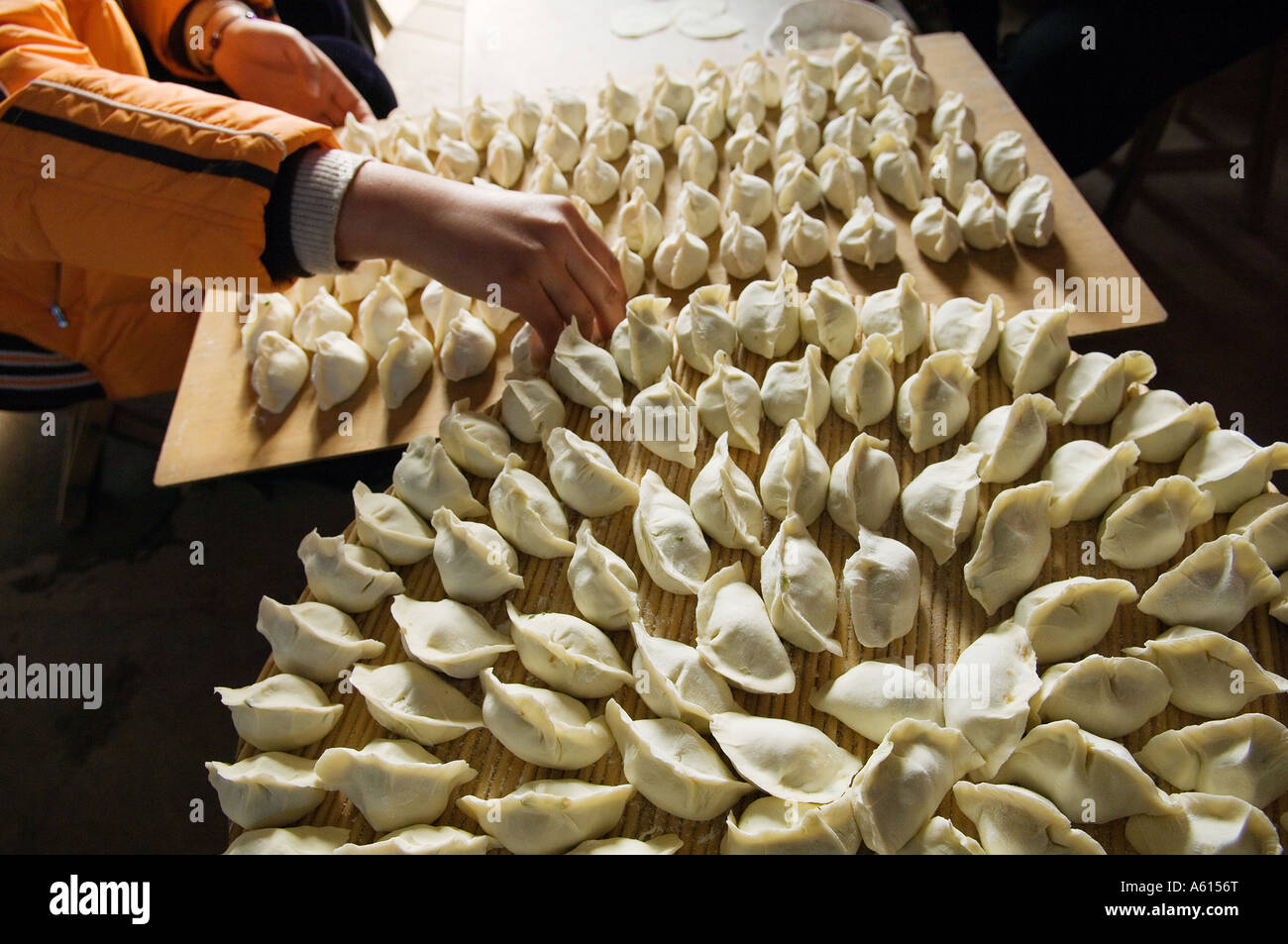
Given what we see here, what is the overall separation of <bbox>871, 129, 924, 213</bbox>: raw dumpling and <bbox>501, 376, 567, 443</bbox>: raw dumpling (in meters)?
0.82

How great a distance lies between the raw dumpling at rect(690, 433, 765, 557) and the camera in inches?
38.3

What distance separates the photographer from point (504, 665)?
92cm

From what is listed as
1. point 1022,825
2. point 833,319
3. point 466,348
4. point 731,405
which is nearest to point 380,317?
point 466,348

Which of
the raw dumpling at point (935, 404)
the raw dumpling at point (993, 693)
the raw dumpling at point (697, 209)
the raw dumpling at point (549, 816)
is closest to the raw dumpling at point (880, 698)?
the raw dumpling at point (993, 693)

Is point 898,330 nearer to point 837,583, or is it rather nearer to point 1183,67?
point 837,583

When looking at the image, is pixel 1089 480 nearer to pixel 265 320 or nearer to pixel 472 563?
pixel 472 563

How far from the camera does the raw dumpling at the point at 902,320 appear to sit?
3.79 ft

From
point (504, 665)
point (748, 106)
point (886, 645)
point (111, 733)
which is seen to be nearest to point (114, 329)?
point (111, 733)

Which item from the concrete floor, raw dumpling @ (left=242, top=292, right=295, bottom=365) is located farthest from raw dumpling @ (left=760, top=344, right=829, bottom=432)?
the concrete floor

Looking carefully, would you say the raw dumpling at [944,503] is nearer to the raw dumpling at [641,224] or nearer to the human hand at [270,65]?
the raw dumpling at [641,224]

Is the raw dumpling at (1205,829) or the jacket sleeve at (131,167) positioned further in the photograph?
the jacket sleeve at (131,167)

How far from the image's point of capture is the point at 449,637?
91 centimetres

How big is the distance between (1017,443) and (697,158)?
0.91m

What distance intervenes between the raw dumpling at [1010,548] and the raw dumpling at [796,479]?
0.64ft
